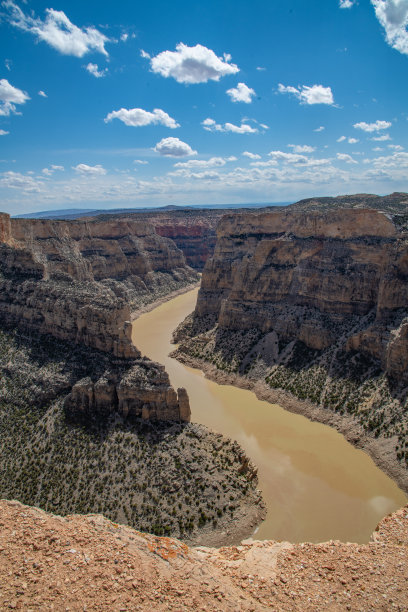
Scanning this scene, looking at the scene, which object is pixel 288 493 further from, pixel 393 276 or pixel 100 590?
pixel 393 276

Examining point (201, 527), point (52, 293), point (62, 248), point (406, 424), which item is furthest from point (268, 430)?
point (62, 248)

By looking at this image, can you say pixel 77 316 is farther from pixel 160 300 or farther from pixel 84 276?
pixel 160 300

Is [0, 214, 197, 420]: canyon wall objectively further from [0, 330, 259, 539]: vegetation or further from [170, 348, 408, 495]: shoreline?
[170, 348, 408, 495]: shoreline

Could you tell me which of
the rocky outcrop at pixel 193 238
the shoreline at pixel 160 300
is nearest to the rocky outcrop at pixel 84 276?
the shoreline at pixel 160 300

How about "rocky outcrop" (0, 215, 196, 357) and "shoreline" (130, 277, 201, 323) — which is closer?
"rocky outcrop" (0, 215, 196, 357)

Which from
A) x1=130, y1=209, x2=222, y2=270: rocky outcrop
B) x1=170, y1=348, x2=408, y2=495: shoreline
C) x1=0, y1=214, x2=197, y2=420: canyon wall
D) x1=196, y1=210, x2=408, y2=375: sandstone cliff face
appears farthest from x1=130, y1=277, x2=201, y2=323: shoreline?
x1=170, y1=348, x2=408, y2=495: shoreline

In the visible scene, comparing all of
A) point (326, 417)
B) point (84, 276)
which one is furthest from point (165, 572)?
point (84, 276)

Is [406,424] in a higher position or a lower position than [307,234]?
lower
